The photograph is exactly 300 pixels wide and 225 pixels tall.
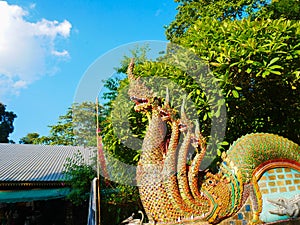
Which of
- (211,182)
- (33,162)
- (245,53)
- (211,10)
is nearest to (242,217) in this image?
(211,182)

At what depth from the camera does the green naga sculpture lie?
11.5 feet

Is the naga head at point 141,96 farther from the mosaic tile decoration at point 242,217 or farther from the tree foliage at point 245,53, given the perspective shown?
the mosaic tile decoration at point 242,217

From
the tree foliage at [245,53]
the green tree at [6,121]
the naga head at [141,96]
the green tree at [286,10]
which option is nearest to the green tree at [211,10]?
the green tree at [286,10]

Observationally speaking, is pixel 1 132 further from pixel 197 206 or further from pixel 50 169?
pixel 197 206

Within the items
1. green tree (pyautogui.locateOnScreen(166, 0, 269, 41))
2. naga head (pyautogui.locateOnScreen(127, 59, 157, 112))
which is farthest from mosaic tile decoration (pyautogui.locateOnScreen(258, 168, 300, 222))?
green tree (pyautogui.locateOnScreen(166, 0, 269, 41))

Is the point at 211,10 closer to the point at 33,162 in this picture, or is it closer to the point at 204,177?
the point at 204,177

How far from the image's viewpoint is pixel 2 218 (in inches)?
408

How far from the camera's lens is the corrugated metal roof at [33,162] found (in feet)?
30.4

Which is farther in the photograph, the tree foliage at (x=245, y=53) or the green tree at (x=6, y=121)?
the green tree at (x=6, y=121)

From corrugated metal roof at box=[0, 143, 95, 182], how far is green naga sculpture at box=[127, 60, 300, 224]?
4.38 m

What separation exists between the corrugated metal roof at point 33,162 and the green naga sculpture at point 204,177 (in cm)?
438

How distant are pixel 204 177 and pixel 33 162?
29.7 feet

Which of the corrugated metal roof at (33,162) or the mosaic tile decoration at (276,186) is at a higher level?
the corrugated metal roof at (33,162)

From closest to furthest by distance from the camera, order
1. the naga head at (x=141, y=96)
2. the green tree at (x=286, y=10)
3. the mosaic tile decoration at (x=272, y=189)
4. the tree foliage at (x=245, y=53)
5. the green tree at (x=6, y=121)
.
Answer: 1. the mosaic tile decoration at (x=272, y=189)
2. the naga head at (x=141, y=96)
3. the tree foliage at (x=245, y=53)
4. the green tree at (x=286, y=10)
5. the green tree at (x=6, y=121)
